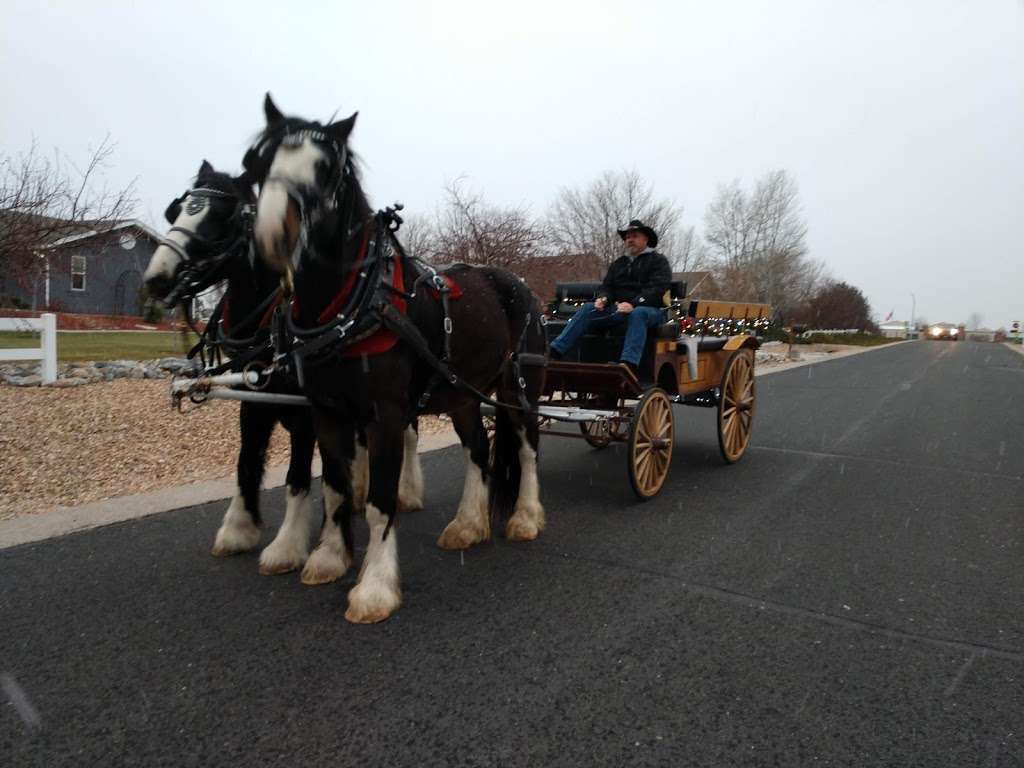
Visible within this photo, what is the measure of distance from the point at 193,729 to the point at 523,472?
2808 millimetres

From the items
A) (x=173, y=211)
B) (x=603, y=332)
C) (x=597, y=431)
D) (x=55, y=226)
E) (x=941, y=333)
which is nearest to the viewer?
(x=173, y=211)

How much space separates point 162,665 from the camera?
2.92 meters

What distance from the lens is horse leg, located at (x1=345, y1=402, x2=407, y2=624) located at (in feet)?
11.3

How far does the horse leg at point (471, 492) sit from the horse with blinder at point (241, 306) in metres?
0.90

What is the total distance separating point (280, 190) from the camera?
283 centimetres

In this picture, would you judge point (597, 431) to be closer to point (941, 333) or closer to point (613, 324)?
point (613, 324)

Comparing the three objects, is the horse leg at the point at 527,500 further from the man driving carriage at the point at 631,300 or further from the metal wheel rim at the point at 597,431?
the man driving carriage at the point at 631,300

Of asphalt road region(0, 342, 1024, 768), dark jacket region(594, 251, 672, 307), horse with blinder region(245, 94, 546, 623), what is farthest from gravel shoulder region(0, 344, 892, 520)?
dark jacket region(594, 251, 672, 307)

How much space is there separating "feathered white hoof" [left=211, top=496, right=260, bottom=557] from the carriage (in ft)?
7.22

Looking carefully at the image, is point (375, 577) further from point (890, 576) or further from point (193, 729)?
point (890, 576)

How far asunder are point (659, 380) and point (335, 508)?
11.3 ft

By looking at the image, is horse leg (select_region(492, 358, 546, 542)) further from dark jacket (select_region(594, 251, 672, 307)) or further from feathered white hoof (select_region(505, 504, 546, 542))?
dark jacket (select_region(594, 251, 672, 307))

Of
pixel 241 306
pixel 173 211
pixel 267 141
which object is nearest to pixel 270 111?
pixel 267 141

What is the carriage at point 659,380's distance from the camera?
5.59 meters
